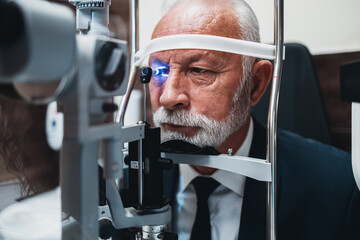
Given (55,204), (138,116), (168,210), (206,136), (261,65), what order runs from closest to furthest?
(55,204) → (168,210) → (206,136) → (261,65) → (138,116)

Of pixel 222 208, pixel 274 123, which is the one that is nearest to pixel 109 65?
pixel 274 123

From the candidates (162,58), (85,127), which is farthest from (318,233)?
(85,127)

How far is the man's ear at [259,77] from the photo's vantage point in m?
0.82

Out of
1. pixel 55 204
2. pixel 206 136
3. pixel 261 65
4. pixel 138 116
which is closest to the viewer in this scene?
pixel 55 204

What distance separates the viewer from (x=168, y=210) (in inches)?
23.6

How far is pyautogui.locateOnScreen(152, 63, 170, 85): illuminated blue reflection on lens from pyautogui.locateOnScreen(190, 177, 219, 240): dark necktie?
13.0 inches

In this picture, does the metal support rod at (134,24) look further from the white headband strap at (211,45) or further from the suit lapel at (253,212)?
the suit lapel at (253,212)

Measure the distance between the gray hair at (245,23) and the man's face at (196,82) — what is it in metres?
0.02

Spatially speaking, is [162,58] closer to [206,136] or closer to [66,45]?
[206,136]

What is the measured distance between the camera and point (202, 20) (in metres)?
0.71

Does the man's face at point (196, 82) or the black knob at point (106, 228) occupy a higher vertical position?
the man's face at point (196, 82)

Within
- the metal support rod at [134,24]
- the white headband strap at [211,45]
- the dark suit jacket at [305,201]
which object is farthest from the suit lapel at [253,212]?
the metal support rod at [134,24]

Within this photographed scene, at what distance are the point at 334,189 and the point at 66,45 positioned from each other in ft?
2.70

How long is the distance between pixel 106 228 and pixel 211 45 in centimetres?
42
